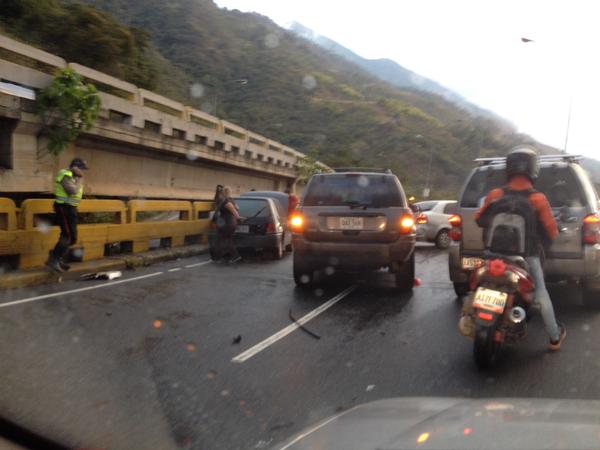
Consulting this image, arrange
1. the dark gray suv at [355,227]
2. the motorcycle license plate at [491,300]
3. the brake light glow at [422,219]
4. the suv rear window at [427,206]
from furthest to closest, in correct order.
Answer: the suv rear window at [427,206]
the brake light glow at [422,219]
the dark gray suv at [355,227]
the motorcycle license plate at [491,300]

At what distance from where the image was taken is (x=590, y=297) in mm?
7570

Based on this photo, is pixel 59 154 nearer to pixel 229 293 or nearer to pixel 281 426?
pixel 229 293

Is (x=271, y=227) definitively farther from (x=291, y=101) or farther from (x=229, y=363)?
(x=291, y=101)

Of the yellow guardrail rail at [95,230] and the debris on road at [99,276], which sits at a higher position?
the yellow guardrail rail at [95,230]

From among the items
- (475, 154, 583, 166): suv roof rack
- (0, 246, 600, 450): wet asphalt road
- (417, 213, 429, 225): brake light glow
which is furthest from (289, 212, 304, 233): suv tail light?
(417, 213, 429, 225): brake light glow

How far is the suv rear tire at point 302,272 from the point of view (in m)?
8.82

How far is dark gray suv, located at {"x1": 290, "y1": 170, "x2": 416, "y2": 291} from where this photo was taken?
8.33 m

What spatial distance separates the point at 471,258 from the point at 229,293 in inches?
137

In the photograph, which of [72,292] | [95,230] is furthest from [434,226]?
[72,292]

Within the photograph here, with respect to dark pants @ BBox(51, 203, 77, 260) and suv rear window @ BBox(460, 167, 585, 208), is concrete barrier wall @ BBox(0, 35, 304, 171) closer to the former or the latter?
dark pants @ BBox(51, 203, 77, 260)

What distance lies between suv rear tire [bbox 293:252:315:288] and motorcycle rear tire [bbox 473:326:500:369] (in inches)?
164

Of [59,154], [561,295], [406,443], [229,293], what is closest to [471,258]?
[561,295]

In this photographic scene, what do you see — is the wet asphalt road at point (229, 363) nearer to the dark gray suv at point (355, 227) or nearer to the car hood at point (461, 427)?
the dark gray suv at point (355, 227)

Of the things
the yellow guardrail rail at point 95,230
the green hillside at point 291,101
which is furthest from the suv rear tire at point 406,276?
the green hillside at point 291,101
